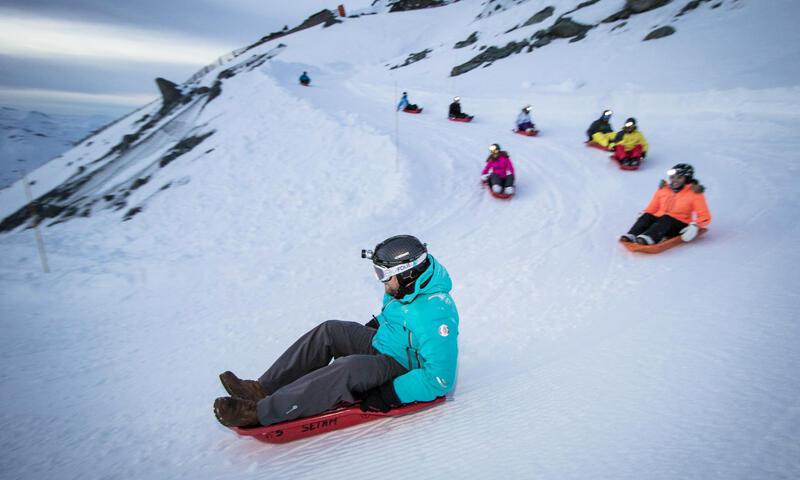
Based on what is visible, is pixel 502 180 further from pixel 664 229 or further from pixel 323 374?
pixel 323 374

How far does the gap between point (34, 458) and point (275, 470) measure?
1.78 m

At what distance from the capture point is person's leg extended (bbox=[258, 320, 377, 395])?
2.63 metres

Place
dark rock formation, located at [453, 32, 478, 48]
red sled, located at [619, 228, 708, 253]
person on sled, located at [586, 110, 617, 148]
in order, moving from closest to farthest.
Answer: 1. red sled, located at [619, 228, 708, 253]
2. person on sled, located at [586, 110, 617, 148]
3. dark rock formation, located at [453, 32, 478, 48]

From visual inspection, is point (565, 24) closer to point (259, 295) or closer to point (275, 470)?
point (259, 295)

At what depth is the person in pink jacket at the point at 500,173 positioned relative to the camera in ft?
24.6

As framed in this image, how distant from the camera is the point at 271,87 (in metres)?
18.5

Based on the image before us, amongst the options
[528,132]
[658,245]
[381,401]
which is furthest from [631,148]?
[381,401]

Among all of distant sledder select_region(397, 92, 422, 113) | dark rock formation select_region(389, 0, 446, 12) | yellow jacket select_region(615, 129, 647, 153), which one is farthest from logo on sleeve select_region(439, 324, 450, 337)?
dark rock formation select_region(389, 0, 446, 12)

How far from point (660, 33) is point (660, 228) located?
16.4 m

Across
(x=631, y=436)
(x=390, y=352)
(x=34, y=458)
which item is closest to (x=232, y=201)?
(x=34, y=458)

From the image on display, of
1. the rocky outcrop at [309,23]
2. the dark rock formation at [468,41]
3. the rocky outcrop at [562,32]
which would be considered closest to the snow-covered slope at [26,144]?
the rocky outcrop at [309,23]

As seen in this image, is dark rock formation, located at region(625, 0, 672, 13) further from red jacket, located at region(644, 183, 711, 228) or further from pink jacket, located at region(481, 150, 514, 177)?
red jacket, located at region(644, 183, 711, 228)

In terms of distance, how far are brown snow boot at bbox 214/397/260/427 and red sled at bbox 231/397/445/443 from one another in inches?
1.9

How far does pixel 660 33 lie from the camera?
16.5 metres
